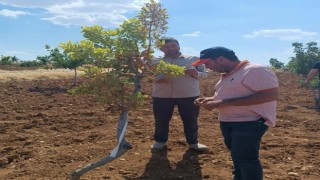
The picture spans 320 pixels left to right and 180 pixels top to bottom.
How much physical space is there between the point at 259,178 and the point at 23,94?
10521mm

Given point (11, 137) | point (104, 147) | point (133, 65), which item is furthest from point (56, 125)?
point (133, 65)

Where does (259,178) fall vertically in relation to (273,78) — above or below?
below

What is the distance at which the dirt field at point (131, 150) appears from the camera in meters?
4.66

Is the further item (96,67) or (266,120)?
(96,67)

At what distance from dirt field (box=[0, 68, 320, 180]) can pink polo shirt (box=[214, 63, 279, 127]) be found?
1252 mm

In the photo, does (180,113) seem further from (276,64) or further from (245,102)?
(276,64)

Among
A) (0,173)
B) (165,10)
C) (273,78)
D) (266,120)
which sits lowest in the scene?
(0,173)

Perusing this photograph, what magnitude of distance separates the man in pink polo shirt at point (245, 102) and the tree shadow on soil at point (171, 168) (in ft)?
3.74

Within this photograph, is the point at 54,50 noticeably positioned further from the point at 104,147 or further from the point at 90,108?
the point at 104,147

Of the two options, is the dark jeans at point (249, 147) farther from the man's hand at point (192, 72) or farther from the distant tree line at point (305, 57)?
the distant tree line at point (305, 57)

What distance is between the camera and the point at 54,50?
17.3 meters

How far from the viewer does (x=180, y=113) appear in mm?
5414

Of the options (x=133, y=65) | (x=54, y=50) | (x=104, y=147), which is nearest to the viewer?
(x=133, y=65)

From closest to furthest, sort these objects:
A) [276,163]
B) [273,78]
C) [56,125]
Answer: [273,78]
[276,163]
[56,125]
